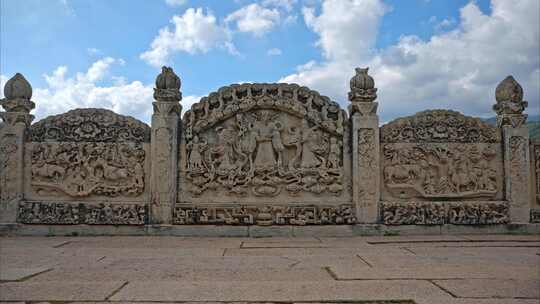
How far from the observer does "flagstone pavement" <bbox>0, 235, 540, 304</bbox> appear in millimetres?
3875

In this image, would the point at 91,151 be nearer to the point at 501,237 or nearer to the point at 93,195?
the point at 93,195

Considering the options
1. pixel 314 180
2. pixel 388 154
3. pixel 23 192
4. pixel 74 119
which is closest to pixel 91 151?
pixel 74 119

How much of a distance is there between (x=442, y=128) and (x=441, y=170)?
0.83 metres

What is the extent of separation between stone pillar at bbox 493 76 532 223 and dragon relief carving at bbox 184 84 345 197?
10.4 feet

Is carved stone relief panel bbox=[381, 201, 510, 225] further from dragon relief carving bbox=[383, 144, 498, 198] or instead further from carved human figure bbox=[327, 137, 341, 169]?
carved human figure bbox=[327, 137, 341, 169]

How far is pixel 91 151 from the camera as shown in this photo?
8.49m

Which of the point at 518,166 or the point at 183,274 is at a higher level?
the point at 518,166

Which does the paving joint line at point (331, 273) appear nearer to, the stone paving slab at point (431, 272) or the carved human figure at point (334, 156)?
the stone paving slab at point (431, 272)

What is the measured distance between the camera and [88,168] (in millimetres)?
8469

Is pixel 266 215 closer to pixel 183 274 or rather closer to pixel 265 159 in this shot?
→ pixel 265 159

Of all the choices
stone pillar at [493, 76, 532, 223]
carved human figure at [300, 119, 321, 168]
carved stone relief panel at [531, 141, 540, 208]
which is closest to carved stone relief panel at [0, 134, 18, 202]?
carved human figure at [300, 119, 321, 168]

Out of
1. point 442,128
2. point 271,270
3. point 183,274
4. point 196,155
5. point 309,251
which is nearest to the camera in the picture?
point 183,274

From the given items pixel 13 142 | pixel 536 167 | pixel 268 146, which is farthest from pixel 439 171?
pixel 13 142

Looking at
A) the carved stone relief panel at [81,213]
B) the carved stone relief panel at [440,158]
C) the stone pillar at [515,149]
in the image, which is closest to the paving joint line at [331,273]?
the carved stone relief panel at [440,158]
